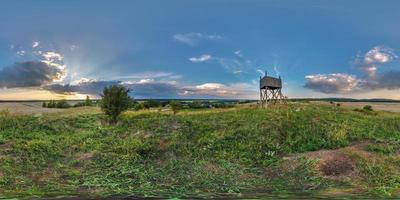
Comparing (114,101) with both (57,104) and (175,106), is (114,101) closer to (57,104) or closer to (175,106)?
(175,106)

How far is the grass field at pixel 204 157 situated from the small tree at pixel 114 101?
10.7 ft

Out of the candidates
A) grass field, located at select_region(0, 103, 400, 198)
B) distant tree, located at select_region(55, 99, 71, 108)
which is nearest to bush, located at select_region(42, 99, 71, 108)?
distant tree, located at select_region(55, 99, 71, 108)

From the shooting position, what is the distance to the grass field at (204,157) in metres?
20.3

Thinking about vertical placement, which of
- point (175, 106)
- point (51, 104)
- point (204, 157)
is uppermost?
point (51, 104)

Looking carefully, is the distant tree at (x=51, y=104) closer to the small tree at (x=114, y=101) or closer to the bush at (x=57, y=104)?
the bush at (x=57, y=104)

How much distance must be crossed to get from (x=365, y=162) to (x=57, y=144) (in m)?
17.9

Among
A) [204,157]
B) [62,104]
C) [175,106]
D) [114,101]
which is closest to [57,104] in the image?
[62,104]

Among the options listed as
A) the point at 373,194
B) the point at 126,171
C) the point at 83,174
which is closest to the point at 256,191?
the point at 373,194

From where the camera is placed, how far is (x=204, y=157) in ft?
86.8

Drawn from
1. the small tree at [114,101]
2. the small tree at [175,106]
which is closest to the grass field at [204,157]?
the small tree at [114,101]

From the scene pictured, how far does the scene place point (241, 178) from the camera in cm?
2255

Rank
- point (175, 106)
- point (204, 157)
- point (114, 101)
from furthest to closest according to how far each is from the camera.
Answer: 1. point (175, 106)
2. point (114, 101)
3. point (204, 157)

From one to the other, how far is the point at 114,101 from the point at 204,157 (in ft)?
53.9

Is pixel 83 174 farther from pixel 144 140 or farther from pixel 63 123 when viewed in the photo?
pixel 63 123
